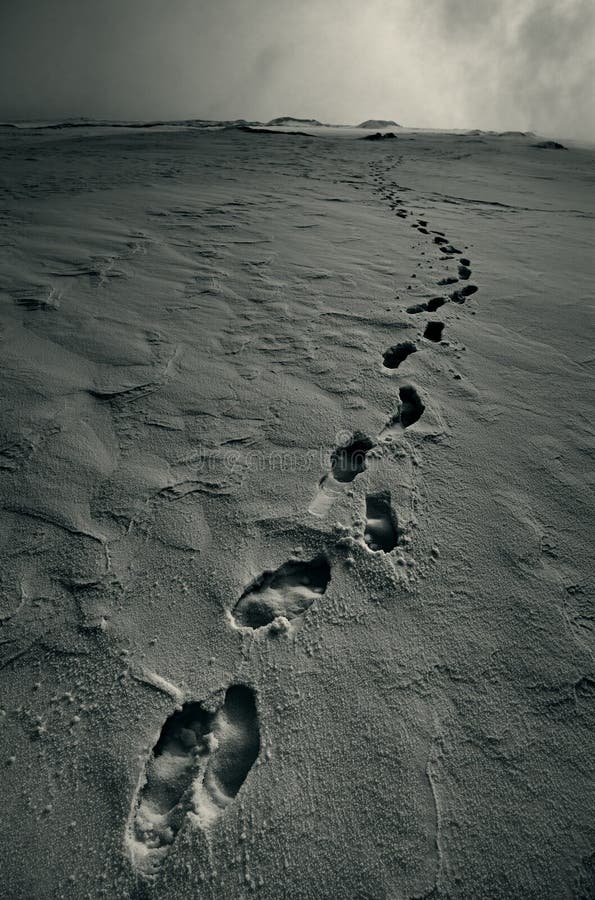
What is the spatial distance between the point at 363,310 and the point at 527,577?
1479 millimetres

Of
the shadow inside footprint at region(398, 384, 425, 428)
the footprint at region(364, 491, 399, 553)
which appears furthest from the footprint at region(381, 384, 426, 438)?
the footprint at region(364, 491, 399, 553)

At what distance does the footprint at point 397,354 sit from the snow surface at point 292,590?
2 centimetres

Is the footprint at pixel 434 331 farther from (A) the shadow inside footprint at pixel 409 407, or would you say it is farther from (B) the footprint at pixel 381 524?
(B) the footprint at pixel 381 524

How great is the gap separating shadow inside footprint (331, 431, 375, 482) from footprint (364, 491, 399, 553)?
110mm

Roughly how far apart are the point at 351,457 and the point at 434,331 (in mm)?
973

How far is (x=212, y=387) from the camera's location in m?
1.62

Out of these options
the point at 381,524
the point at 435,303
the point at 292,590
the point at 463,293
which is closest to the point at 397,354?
the point at 435,303

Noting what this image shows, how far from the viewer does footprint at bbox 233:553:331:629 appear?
0.99 meters

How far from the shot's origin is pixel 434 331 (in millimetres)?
2033

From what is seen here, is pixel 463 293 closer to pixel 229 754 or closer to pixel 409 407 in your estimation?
pixel 409 407

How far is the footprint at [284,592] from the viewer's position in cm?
99

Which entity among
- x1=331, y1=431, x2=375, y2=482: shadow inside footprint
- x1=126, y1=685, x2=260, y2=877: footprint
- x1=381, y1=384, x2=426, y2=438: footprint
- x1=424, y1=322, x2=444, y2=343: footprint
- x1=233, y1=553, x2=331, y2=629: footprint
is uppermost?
x1=424, y1=322, x2=444, y2=343: footprint

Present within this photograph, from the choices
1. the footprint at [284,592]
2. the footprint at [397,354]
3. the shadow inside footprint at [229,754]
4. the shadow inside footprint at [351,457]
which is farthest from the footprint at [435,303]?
the shadow inside footprint at [229,754]

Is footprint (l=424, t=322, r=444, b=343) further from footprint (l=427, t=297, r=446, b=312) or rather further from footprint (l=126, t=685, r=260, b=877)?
footprint (l=126, t=685, r=260, b=877)
